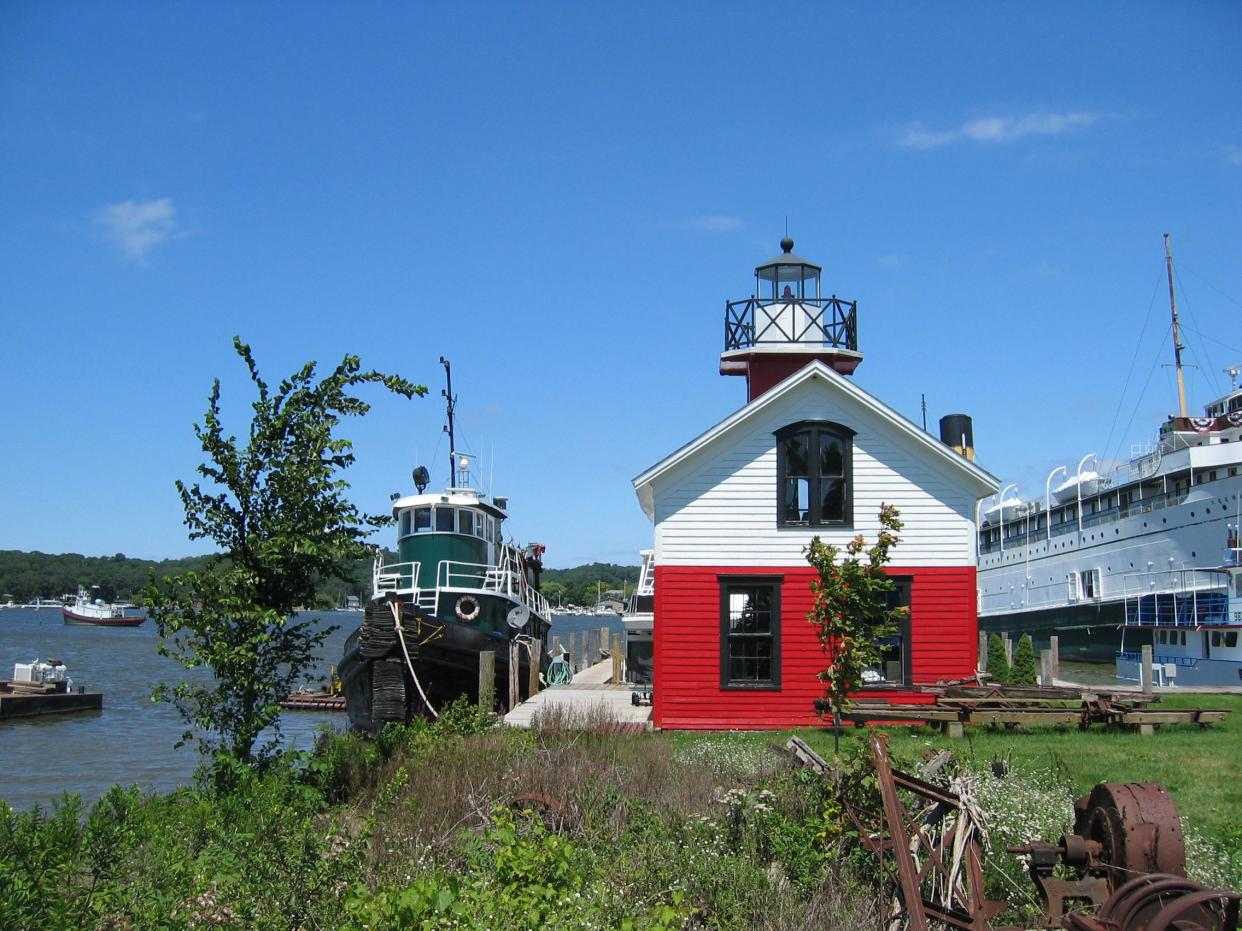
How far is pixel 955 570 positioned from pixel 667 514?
4972mm

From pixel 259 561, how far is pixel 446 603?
45.9 ft

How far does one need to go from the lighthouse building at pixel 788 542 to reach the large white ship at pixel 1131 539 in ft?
89.2

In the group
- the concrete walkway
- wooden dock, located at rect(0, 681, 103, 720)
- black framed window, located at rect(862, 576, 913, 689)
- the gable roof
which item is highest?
the gable roof

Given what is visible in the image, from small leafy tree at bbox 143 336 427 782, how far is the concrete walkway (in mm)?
3703

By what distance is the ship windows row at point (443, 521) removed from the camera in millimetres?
27078

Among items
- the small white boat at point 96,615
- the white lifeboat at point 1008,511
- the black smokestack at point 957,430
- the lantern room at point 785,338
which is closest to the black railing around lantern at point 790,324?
the lantern room at point 785,338

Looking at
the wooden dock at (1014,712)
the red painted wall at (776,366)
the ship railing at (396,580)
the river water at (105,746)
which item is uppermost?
the red painted wall at (776,366)

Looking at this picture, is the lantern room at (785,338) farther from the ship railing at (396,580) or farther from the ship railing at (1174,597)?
the ship railing at (1174,597)

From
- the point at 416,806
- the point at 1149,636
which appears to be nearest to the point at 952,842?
the point at 416,806

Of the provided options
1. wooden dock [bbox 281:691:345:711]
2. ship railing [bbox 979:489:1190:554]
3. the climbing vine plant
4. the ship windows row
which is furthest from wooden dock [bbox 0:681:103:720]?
ship railing [bbox 979:489:1190:554]

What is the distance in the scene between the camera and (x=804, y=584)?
1880 cm

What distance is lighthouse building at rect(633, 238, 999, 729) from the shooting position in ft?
61.5

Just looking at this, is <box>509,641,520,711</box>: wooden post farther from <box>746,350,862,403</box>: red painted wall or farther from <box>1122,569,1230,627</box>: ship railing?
<box>1122,569,1230,627</box>: ship railing

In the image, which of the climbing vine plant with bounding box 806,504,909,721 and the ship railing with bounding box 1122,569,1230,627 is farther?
the ship railing with bounding box 1122,569,1230,627
